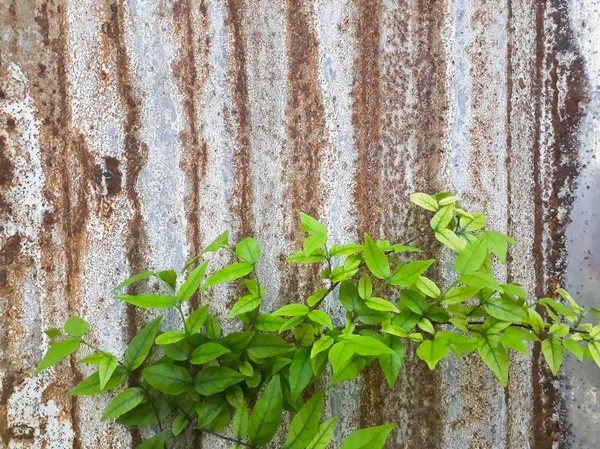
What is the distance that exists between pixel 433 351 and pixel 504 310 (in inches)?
7.9

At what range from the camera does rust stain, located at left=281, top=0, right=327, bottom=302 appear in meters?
1.28

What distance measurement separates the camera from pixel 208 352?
111cm

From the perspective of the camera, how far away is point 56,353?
1.10 metres

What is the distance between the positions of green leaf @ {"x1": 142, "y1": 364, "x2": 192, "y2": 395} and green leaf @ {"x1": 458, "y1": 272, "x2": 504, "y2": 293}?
69 cm

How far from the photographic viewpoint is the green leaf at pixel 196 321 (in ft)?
3.66

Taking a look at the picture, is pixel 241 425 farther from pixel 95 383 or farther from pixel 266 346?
pixel 95 383

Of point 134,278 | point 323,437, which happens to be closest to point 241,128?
point 134,278

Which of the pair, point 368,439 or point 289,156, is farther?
point 289,156

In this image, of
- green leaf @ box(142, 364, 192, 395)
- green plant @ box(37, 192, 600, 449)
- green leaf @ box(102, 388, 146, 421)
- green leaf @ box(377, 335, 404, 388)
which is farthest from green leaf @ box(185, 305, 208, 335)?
green leaf @ box(377, 335, 404, 388)

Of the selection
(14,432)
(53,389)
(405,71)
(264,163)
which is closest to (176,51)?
(264,163)

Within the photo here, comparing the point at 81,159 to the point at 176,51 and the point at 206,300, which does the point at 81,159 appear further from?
the point at 206,300

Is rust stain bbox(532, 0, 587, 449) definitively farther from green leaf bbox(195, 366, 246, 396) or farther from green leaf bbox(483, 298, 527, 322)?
green leaf bbox(195, 366, 246, 396)

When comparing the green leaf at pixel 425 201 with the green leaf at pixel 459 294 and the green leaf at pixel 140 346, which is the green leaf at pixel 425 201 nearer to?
the green leaf at pixel 459 294

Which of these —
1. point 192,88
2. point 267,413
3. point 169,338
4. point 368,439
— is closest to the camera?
point 368,439
